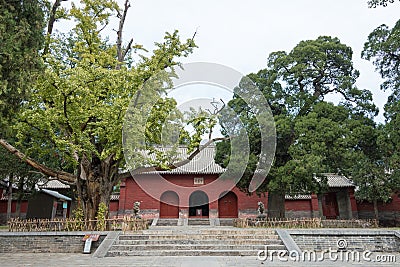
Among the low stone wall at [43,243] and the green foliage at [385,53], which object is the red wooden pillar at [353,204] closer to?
the green foliage at [385,53]

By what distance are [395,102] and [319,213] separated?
31.0 ft

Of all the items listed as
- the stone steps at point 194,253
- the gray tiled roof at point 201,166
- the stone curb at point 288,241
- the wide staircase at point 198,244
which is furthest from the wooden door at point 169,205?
the stone steps at point 194,253

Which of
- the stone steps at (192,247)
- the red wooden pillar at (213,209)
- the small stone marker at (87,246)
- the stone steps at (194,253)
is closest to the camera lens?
the stone steps at (194,253)

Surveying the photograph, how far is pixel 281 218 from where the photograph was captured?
15367 mm

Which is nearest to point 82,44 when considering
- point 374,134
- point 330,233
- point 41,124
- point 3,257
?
point 41,124

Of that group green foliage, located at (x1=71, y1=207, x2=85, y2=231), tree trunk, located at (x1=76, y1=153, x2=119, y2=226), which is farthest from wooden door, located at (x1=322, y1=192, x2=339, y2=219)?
green foliage, located at (x1=71, y1=207, x2=85, y2=231)

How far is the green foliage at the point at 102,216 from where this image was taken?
1014 centimetres

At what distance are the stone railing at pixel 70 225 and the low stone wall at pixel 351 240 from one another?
16.9 ft

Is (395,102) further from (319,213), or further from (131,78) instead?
(131,78)

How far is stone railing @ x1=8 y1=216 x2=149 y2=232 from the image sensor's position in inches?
390

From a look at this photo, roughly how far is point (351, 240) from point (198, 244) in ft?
14.0

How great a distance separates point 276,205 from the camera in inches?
643

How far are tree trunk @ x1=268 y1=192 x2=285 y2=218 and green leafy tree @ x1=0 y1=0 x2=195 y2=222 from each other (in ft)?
27.1

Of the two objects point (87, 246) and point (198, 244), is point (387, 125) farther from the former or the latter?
point (87, 246)
